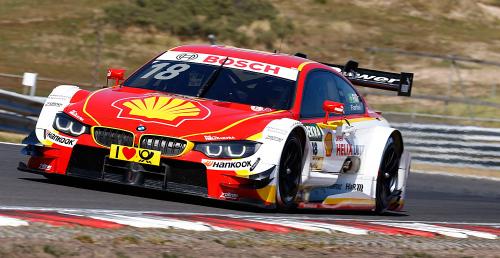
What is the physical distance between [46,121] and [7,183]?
537mm

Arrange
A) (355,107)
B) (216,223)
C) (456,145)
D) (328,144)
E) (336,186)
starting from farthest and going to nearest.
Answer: (456,145) < (355,107) < (336,186) < (328,144) < (216,223)

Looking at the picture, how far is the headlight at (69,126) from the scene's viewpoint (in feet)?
27.5

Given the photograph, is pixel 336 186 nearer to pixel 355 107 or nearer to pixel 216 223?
pixel 355 107

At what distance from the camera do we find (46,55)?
28297mm

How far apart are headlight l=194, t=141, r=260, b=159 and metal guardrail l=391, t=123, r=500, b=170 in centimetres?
1198

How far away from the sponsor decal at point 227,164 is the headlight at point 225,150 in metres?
0.04

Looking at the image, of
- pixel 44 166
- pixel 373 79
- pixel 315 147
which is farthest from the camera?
pixel 373 79

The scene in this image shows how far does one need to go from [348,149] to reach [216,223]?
2.88 metres

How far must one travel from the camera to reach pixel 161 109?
27.5 ft

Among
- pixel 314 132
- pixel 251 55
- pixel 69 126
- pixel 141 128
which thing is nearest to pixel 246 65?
pixel 251 55

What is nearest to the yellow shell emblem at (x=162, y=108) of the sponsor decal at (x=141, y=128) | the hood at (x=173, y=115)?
the hood at (x=173, y=115)

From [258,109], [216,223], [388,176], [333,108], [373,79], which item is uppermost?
[373,79]

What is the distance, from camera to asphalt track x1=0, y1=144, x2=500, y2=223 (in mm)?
7691

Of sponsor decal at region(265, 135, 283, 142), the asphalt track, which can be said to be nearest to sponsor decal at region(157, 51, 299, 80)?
the asphalt track
